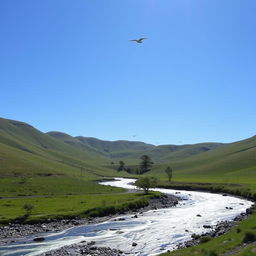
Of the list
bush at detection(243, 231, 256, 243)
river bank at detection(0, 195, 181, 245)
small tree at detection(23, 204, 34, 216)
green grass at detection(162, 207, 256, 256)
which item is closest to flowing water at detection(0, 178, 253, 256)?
river bank at detection(0, 195, 181, 245)

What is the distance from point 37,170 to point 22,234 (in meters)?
111

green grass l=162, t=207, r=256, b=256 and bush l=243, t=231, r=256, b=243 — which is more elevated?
bush l=243, t=231, r=256, b=243

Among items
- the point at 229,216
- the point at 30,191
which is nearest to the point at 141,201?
the point at 229,216

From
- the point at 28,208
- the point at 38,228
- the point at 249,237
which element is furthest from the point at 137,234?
the point at 28,208

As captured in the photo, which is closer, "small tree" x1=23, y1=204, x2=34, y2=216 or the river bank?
the river bank

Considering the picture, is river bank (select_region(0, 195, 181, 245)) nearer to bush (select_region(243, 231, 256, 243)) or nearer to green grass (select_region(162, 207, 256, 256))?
green grass (select_region(162, 207, 256, 256))

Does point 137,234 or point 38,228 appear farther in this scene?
point 38,228

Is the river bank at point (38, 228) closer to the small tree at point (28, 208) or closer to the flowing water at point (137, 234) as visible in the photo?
the flowing water at point (137, 234)

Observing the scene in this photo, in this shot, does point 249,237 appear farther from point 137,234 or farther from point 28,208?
point 28,208

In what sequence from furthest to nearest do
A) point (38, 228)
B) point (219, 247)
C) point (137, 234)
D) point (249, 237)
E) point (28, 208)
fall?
1. point (28, 208)
2. point (38, 228)
3. point (137, 234)
4. point (249, 237)
5. point (219, 247)

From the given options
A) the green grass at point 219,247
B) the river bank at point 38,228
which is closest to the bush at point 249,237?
the green grass at point 219,247

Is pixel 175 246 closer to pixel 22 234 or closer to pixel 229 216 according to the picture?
pixel 22 234

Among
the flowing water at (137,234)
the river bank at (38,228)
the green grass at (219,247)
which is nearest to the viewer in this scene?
the green grass at (219,247)

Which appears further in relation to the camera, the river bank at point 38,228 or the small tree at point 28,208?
the small tree at point 28,208
